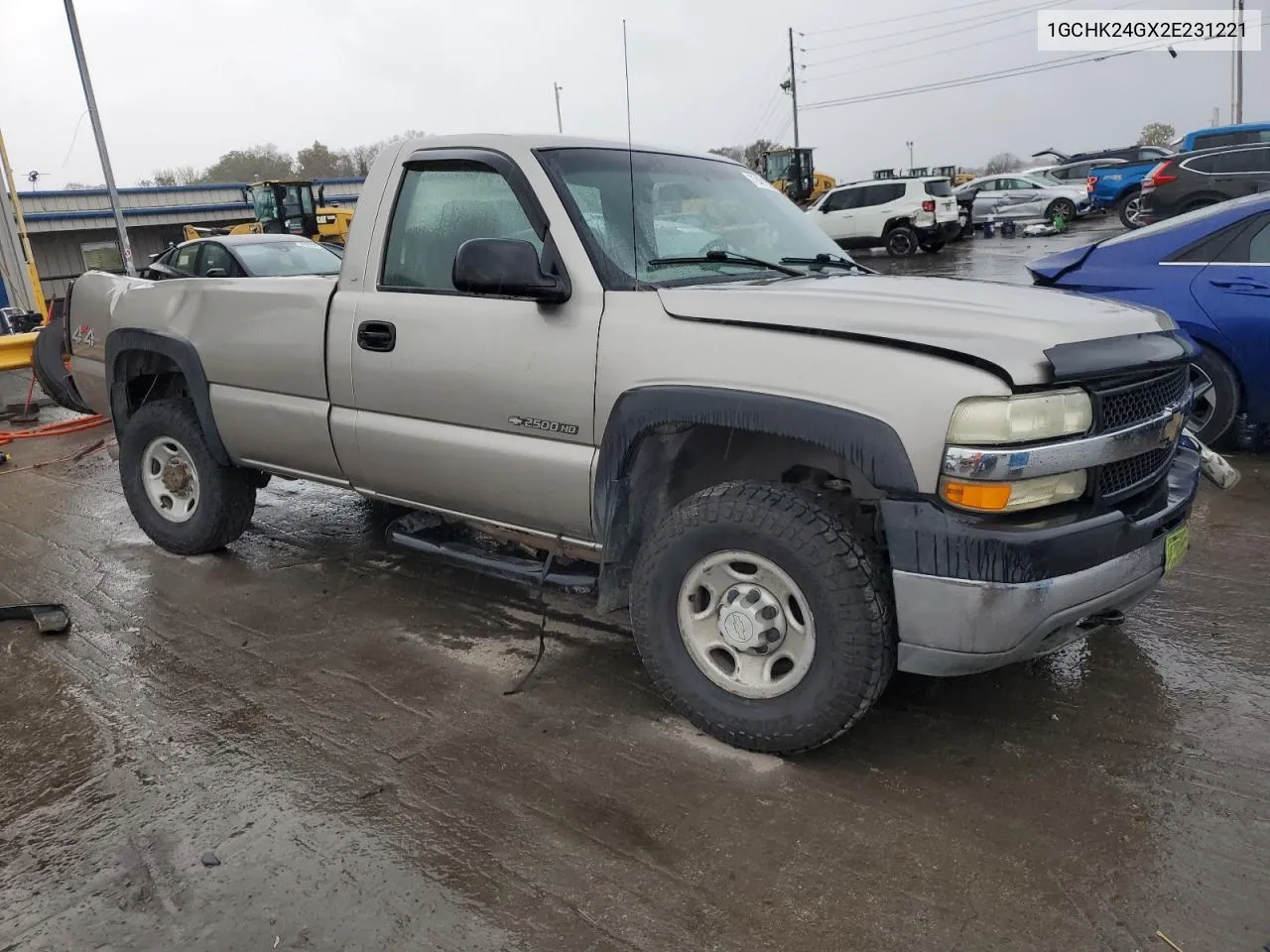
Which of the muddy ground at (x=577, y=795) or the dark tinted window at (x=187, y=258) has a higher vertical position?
the dark tinted window at (x=187, y=258)

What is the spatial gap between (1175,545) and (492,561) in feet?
7.98

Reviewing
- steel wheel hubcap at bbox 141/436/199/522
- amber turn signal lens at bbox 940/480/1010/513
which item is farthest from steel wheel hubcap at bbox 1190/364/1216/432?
steel wheel hubcap at bbox 141/436/199/522

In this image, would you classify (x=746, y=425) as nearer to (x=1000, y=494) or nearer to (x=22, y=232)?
(x=1000, y=494)

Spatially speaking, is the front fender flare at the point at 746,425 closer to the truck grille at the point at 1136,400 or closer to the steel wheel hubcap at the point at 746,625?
the steel wheel hubcap at the point at 746,625

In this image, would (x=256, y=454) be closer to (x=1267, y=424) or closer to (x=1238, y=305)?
(x=1238, y=305)

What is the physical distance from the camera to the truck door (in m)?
3.30

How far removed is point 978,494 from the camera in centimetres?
256

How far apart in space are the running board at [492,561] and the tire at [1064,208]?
84.7ft

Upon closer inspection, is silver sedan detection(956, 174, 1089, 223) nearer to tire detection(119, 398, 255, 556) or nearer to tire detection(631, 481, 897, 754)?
tire detection(119, 398, 255, 556)

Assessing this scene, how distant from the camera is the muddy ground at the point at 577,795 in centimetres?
240

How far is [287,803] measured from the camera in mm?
2953

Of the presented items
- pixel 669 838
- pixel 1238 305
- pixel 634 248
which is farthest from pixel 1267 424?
pixel 669 838

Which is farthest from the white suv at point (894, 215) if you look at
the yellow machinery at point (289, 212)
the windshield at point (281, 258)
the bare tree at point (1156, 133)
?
the bare tree at point (1156, 133)

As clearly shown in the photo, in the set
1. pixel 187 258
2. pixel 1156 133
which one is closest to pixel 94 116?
pixel 187 258
